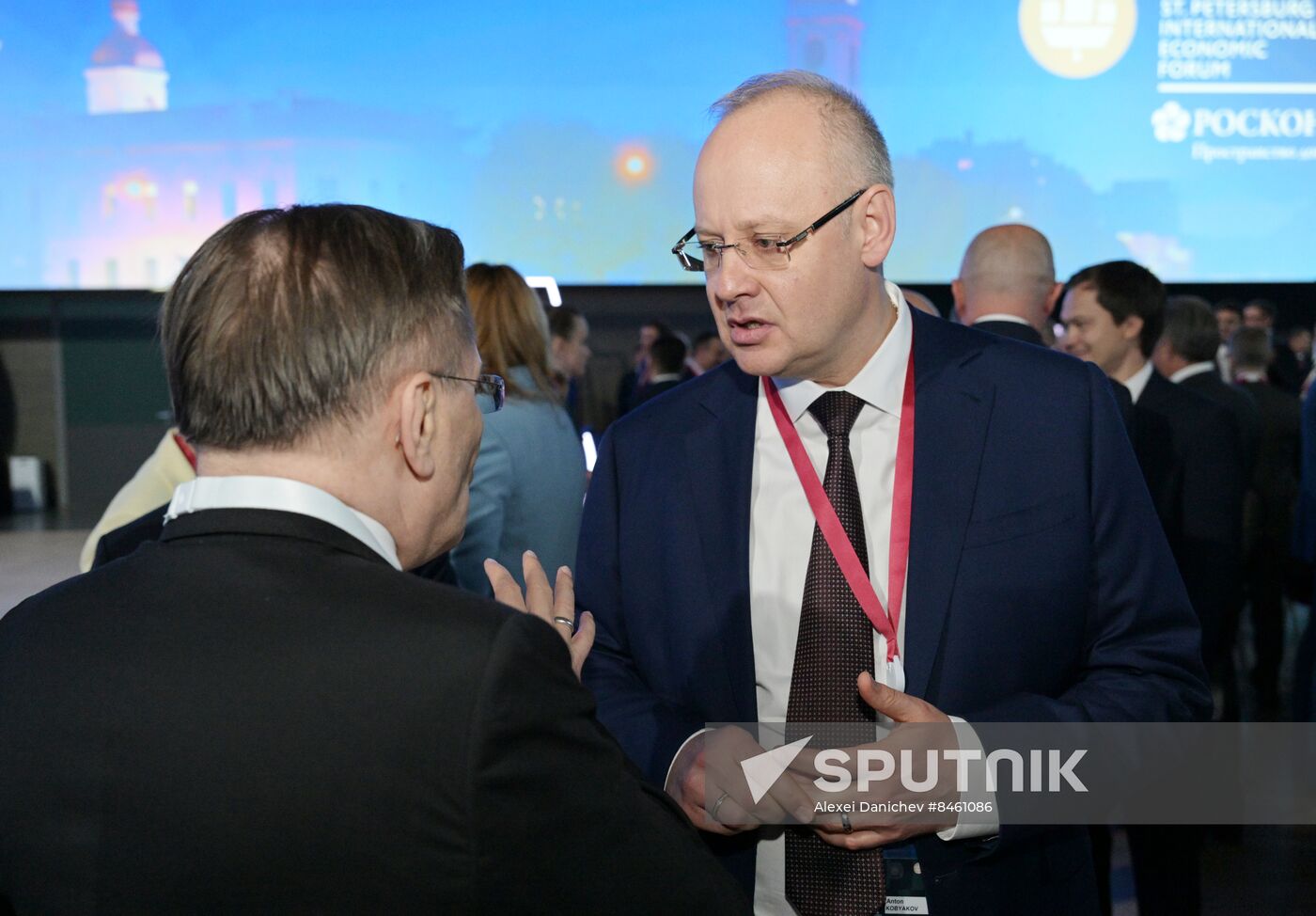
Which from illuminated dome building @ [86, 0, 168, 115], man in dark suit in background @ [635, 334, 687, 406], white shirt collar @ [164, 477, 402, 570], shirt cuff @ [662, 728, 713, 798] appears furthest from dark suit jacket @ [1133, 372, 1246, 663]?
illuminated dome building @ [86, 0, 168, 115]

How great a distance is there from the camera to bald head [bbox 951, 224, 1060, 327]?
3213mm

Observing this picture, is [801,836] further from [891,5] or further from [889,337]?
[891,5]

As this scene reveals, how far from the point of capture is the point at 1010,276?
3.21 meters

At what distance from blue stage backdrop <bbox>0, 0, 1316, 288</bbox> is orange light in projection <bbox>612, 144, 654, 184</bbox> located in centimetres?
2

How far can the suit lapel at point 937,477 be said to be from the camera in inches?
59.0

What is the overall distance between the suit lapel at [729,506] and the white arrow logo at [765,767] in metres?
0.15

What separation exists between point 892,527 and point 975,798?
1.18 ft

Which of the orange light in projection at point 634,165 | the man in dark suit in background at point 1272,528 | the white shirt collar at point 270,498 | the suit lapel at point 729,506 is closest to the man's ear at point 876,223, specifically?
the suit lapel at point 729,506

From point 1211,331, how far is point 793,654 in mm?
Answer: 3488

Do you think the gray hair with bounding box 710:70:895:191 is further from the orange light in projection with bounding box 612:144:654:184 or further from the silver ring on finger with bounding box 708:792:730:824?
the orange light in projection with bounding box 612:144:654:184

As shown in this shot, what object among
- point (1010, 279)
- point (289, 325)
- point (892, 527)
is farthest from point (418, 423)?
point (1010, 279)

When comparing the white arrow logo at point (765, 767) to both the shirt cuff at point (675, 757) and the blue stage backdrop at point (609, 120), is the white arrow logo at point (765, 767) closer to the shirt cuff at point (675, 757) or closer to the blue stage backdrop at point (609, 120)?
the shirt cuff at point (675, 757)

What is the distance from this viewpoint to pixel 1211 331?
438cm

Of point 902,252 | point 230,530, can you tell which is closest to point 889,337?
point 230,530
